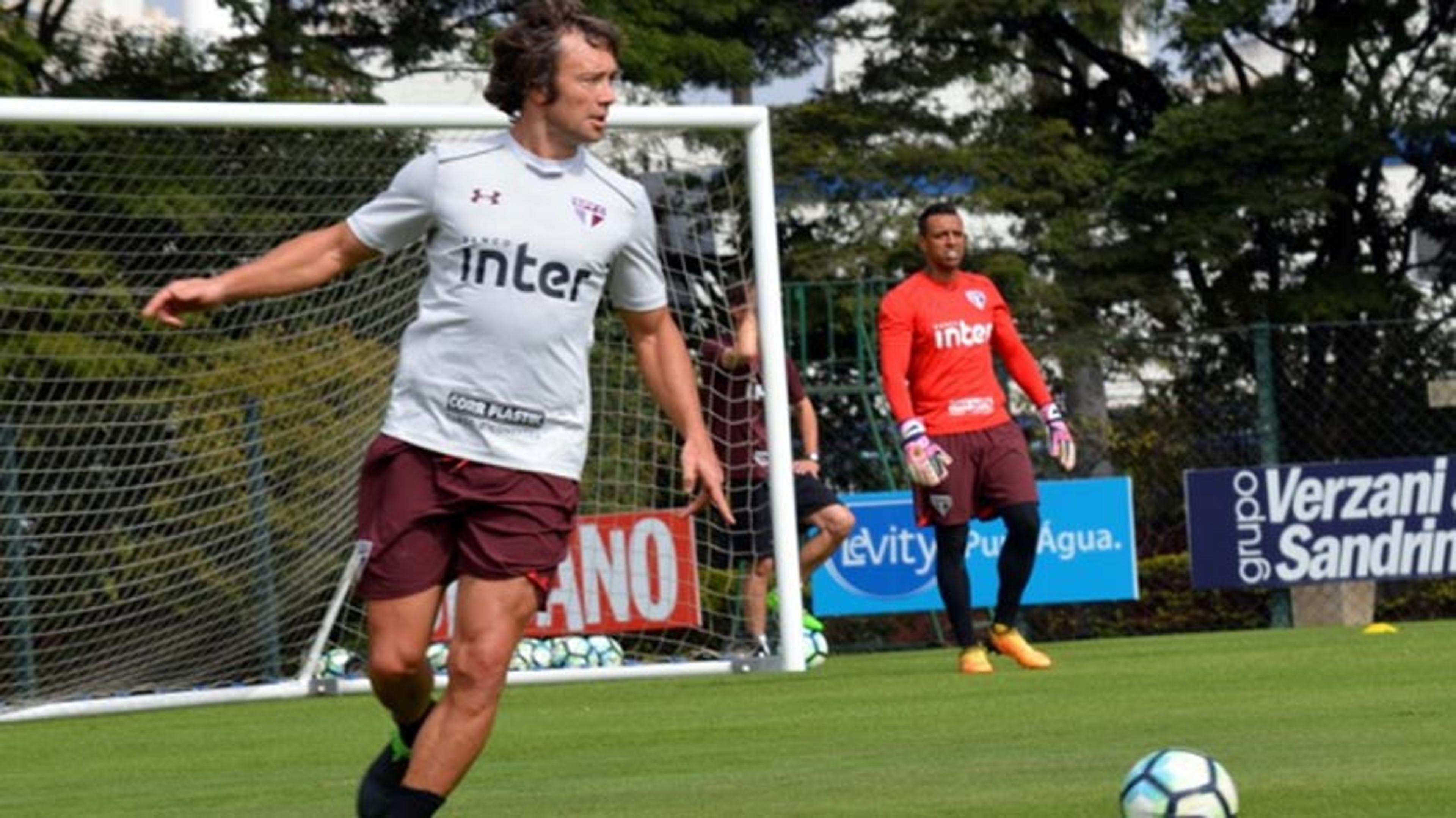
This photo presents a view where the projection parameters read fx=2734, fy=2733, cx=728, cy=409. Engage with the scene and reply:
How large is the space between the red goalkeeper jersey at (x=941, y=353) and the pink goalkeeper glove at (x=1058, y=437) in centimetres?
20

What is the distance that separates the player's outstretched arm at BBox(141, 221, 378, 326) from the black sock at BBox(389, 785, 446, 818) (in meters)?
1.10

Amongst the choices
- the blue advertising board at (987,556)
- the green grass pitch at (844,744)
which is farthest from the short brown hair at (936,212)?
the blue advertising board at (987,556)

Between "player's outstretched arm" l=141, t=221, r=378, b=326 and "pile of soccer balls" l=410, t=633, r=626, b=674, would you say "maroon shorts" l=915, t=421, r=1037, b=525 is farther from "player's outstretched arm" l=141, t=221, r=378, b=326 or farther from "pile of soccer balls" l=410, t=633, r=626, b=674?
"player's outstretched arm" l=141, t=221, r=378, b=326

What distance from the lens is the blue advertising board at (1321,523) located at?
18578 millimetres

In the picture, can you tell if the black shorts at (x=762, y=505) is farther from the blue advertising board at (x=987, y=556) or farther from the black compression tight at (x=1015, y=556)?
the blue advertising board at (x=987, y=556)

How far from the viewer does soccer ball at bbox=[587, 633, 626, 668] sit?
14.9 meters

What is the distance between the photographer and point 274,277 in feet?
19.6

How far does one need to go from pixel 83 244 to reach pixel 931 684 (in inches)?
212

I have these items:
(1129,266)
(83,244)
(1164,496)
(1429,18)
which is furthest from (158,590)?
(1429,18)

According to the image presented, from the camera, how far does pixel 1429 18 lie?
27766 mm

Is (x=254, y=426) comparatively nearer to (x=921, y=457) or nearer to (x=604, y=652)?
(x=604, y=652)

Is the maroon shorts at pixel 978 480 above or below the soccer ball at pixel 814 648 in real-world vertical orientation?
above

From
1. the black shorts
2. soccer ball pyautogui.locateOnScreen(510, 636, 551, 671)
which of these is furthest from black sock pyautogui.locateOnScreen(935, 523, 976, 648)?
soccer ball pyautogui.locateOnScreen(510, 636, 551, 671)

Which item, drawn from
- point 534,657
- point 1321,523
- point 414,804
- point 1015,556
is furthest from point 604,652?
point 414,804
